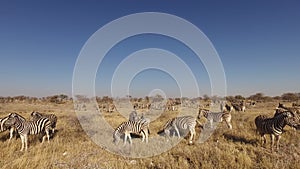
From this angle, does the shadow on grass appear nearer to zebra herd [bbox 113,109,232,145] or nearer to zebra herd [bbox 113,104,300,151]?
zebra herd [bbox 113,104,300,151]

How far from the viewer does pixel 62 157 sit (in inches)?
312

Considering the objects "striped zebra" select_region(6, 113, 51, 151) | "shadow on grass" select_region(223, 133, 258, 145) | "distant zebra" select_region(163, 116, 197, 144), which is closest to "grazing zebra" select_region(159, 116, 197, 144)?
"distant zebra" select_region(163, 116, 197, 144)

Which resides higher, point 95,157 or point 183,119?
point 183,119

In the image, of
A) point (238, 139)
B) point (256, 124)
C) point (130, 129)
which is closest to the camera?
point (256, 124)

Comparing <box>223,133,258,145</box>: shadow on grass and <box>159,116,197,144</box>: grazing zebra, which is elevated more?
<box>159,116,197,144</box>: grazing zebra

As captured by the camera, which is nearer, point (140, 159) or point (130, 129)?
point (140, 159)

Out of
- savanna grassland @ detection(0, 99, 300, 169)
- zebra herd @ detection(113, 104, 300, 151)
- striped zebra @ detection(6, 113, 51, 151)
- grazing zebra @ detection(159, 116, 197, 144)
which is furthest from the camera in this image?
grazing zebra @ detection(159, 116, 197, 144)

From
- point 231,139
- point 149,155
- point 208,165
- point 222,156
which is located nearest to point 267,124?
point 231,139

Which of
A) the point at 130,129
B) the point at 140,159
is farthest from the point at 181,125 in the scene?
the point at 140,159

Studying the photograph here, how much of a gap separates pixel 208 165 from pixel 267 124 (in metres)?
3.93

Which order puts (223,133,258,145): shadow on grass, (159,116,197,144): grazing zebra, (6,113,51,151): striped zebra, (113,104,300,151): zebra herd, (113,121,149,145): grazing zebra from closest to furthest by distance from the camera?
1. (113,104,300,151): zebra herd
2. (6,113,51,151): striped zebra
3. (223,133,258,145): shadow on grass
4. (113,121,149,145): grazing zebra
5. (159,116,197,144): grazing zebra

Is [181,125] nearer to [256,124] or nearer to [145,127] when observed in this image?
[145,127]

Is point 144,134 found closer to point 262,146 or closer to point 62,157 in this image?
point 62,157

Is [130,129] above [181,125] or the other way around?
the other way around
